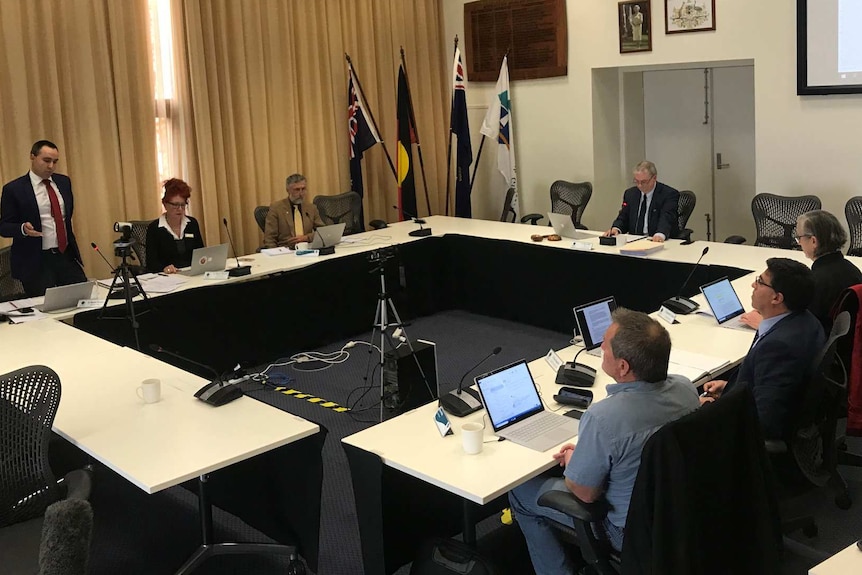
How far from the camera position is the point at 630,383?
2605mm

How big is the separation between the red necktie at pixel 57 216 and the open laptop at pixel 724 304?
3.74m

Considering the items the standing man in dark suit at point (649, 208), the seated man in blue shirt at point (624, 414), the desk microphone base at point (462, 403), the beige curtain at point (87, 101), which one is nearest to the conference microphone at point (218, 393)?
the desk microphone base at point (462, 403)

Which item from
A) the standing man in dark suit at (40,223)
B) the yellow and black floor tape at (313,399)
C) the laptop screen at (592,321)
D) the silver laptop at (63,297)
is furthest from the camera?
the standing man in dark suit at (40,223)

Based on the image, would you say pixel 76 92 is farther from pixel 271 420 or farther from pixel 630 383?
pixel 630 383

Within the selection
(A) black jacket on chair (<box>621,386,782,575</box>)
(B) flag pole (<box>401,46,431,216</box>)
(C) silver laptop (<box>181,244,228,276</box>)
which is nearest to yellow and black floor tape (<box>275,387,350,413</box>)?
(C) silver laptop (<box>181,244,228,276</box>)

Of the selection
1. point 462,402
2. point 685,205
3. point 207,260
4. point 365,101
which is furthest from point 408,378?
point 365,101

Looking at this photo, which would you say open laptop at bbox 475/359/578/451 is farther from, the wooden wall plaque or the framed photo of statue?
the wooden wall plaque

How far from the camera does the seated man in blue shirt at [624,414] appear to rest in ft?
8.23

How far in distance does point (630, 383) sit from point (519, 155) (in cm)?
618

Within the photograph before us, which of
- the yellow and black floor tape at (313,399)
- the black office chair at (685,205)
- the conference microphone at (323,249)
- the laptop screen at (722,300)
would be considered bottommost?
the yellow and black floor tape at (313,399)

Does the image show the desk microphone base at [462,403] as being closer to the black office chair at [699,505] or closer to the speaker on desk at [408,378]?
the black office chair at [699,505]

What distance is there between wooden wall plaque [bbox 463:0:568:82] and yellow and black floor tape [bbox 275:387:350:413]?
4102 mm

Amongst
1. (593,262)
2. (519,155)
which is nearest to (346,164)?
(519,155)

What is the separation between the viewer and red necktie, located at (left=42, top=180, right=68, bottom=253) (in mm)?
5496
